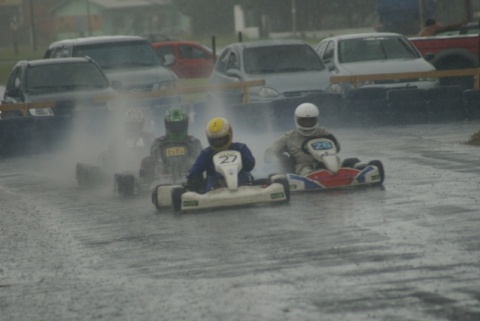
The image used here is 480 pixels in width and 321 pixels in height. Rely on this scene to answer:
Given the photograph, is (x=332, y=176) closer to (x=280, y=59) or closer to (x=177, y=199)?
(x=177, y=199)

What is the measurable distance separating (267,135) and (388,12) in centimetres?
3256

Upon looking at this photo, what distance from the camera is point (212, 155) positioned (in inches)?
596

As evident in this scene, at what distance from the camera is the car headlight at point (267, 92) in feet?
87.6

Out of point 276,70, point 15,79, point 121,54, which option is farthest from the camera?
point 121,54

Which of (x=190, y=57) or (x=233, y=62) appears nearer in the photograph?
(x=233, y=62)

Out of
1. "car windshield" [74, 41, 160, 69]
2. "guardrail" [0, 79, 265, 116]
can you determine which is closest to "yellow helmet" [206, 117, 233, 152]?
"guardrail" [0, 79, 265, 116]

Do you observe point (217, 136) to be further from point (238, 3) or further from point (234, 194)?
point (238, 3)

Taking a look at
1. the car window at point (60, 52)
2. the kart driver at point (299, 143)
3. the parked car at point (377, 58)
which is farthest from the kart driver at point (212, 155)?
the car window at point (60, 52)

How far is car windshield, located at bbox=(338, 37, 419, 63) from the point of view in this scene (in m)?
28.5

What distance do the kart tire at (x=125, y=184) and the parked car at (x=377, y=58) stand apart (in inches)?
451

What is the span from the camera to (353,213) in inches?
529

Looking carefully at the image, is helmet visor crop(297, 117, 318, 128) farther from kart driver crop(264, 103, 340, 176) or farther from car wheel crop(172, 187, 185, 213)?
car wheel crop(172, 187, 185, 213)

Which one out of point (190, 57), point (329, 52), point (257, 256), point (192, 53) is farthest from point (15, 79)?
point (192, 53)

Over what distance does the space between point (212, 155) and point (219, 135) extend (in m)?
0.24
